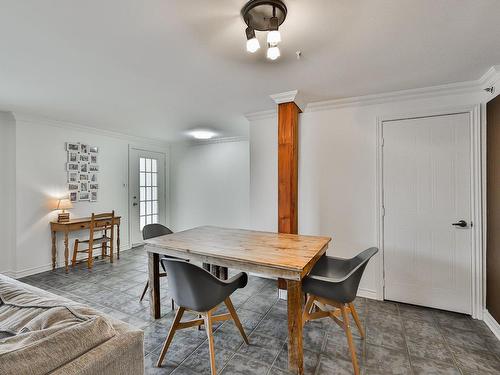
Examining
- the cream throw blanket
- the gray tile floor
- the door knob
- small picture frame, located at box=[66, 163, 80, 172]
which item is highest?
small picture frame, located at box=[66, 163, 80, 172]

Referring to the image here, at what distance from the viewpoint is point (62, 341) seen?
0.83 m

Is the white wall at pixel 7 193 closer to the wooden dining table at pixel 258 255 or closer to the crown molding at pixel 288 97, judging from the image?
the wooden dining table at pixel 258 255

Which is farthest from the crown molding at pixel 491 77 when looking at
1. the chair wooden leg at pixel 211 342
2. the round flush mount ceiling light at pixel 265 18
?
the chair wooden leg at pixel 211 342

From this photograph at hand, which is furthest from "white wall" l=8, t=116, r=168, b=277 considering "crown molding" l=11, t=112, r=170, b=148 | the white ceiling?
the white ceiling

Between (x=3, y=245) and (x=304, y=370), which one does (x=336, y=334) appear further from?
(x=3, y=245)

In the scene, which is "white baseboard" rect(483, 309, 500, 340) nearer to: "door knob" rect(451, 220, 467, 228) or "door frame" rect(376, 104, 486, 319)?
"door frame" rect(376, 104, 486, 319)

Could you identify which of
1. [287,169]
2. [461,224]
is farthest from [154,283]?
[461,224]

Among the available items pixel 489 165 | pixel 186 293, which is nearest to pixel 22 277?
pixel 186 293

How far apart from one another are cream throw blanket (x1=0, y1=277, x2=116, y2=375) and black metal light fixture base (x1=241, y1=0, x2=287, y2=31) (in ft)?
5.41

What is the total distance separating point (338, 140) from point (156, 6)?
2.25m

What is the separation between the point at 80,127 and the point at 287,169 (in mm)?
3486

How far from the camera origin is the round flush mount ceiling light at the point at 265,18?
130cm

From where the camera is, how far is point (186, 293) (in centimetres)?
163

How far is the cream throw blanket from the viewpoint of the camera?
741 millimetres
